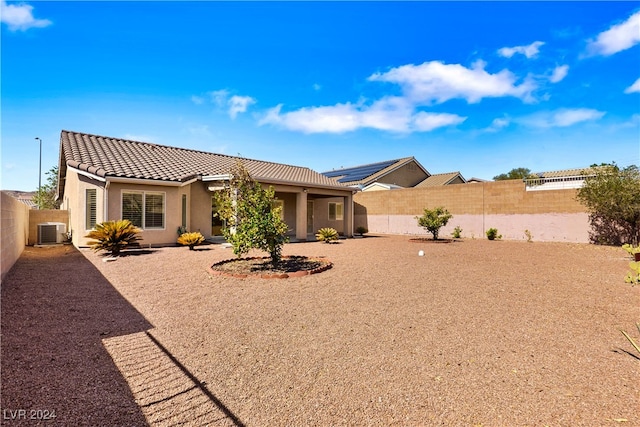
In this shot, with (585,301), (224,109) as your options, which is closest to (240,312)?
(585,301)

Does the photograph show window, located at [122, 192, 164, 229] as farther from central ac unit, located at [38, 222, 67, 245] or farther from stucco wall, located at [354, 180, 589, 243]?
stucco wall, located at [354, 180, 589, 243]

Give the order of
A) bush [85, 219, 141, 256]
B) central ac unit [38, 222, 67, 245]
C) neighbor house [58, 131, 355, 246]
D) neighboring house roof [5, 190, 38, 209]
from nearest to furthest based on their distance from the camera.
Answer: bush [85, 219, 141, 256] < neighbor house [58, 131, 355, 246] < central ac unit [38, 222, 67, 245] < neighboring house roof [5, 190, 38, 209]

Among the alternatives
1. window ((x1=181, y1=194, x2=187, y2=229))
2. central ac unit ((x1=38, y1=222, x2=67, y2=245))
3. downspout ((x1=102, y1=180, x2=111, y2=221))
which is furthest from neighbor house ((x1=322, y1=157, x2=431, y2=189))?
central ac unit ((x1=38, y1=222, x2=67, y2=245))

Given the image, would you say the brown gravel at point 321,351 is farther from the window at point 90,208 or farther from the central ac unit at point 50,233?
the central ac unit at point 50,233

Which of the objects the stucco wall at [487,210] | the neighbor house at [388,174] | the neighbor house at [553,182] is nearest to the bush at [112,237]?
the stucco wall at [487,210]

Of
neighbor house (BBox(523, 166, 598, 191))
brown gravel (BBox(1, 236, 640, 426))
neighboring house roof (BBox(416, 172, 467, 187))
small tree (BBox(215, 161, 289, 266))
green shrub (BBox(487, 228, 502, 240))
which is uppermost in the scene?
neighboring house roof (BBox(416, 172, 467, 187))

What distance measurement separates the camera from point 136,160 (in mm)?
15344

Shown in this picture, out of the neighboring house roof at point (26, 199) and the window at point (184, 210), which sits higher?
the neighboring house roof at point (26, 199)

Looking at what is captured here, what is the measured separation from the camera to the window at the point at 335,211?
23766mm

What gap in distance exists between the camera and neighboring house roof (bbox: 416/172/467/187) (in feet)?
115

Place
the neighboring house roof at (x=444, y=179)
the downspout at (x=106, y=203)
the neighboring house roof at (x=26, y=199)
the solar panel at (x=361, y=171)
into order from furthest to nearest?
the neighboring house roof at (x=444, y=179) → the solar panel at (x=361, y=171) → the neighboring house roof at (x=26, y=199) → the downspout at (x=106, y=203)

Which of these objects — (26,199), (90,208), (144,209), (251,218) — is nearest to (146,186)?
(144,209)

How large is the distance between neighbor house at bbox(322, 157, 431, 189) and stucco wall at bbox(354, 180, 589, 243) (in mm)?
7415

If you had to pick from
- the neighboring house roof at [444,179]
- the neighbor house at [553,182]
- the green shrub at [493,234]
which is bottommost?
the green shrub at [493,234]
